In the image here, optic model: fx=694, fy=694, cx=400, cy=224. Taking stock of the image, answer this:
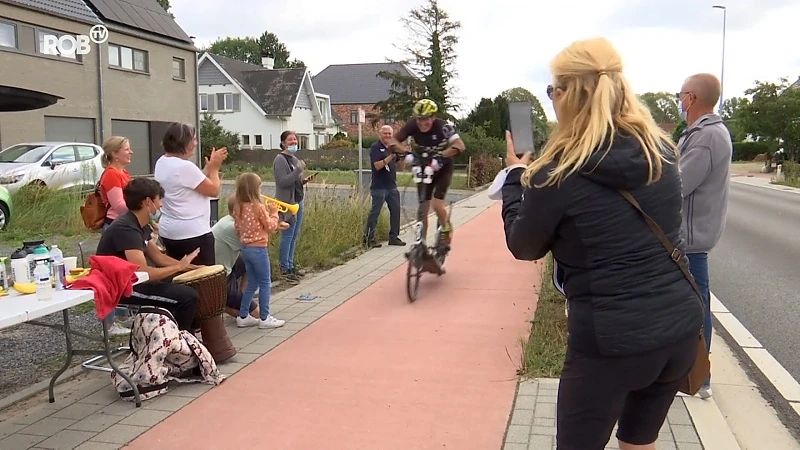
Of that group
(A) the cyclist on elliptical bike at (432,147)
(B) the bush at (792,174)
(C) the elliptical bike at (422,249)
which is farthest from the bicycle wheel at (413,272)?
(B) the bush at (792,174)

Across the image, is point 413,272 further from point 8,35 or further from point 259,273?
point 8,35

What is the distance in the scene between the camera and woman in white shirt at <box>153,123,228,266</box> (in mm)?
5359

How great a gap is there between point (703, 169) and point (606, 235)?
2.28 metres

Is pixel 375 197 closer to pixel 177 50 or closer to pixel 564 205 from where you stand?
pixel 564 205

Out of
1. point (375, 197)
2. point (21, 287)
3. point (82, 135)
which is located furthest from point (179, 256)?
point (82, 135)

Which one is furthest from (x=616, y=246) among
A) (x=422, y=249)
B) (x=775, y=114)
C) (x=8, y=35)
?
(x=775, y=114)

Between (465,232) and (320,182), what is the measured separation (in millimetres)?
2863

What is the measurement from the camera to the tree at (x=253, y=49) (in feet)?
308

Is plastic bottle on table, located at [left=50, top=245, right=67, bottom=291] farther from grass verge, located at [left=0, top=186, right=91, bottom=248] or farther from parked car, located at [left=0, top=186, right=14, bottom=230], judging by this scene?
parked car, located at [left=0, top=186, right=14, bottom=230]

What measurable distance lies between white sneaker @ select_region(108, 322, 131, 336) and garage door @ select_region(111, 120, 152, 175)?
24.2 m

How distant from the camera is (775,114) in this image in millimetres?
36844

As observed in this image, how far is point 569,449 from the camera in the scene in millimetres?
2348

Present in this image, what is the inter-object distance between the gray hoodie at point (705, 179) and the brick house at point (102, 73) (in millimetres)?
22586

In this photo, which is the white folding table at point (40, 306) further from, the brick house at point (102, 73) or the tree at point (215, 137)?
the tree at point (215, 137)
